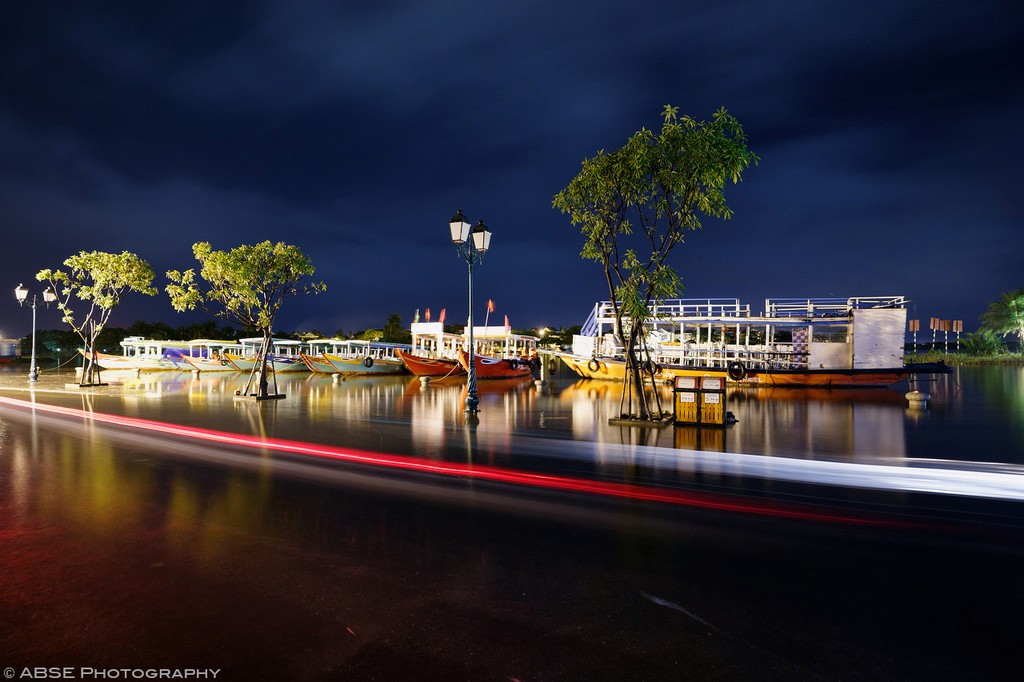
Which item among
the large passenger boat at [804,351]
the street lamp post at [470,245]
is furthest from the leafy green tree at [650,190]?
the large passenger boat at [804,351]

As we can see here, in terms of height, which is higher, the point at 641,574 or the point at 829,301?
the point at 829,301

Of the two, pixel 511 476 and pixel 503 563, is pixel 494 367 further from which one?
pixel 503 563

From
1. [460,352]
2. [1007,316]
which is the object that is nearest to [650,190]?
[460,352]

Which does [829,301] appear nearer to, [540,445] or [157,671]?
[540,445]

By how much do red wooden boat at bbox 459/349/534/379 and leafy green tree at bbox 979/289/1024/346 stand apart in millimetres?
66792

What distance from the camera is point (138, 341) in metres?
50.0

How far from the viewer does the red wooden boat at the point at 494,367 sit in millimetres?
32562

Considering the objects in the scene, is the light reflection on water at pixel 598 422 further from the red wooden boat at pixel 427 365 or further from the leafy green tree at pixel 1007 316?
the leafy green tree at pixel 1007 316

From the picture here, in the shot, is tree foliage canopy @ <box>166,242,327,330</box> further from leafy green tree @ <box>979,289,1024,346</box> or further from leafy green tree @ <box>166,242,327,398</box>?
leafy green tree @ <box>979,289,1024,346</box>

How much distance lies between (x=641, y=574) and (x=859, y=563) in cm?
191

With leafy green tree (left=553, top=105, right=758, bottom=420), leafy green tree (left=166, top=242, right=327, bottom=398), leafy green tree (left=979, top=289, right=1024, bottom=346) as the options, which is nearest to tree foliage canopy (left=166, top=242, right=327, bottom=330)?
leafy green tree (left=166, top=242, right=327, bottom=398)

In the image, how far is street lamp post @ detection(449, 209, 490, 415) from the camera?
46.5 feet

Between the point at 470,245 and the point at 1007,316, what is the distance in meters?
82.7

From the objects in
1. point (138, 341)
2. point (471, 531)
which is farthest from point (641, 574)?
point (138, 341)
